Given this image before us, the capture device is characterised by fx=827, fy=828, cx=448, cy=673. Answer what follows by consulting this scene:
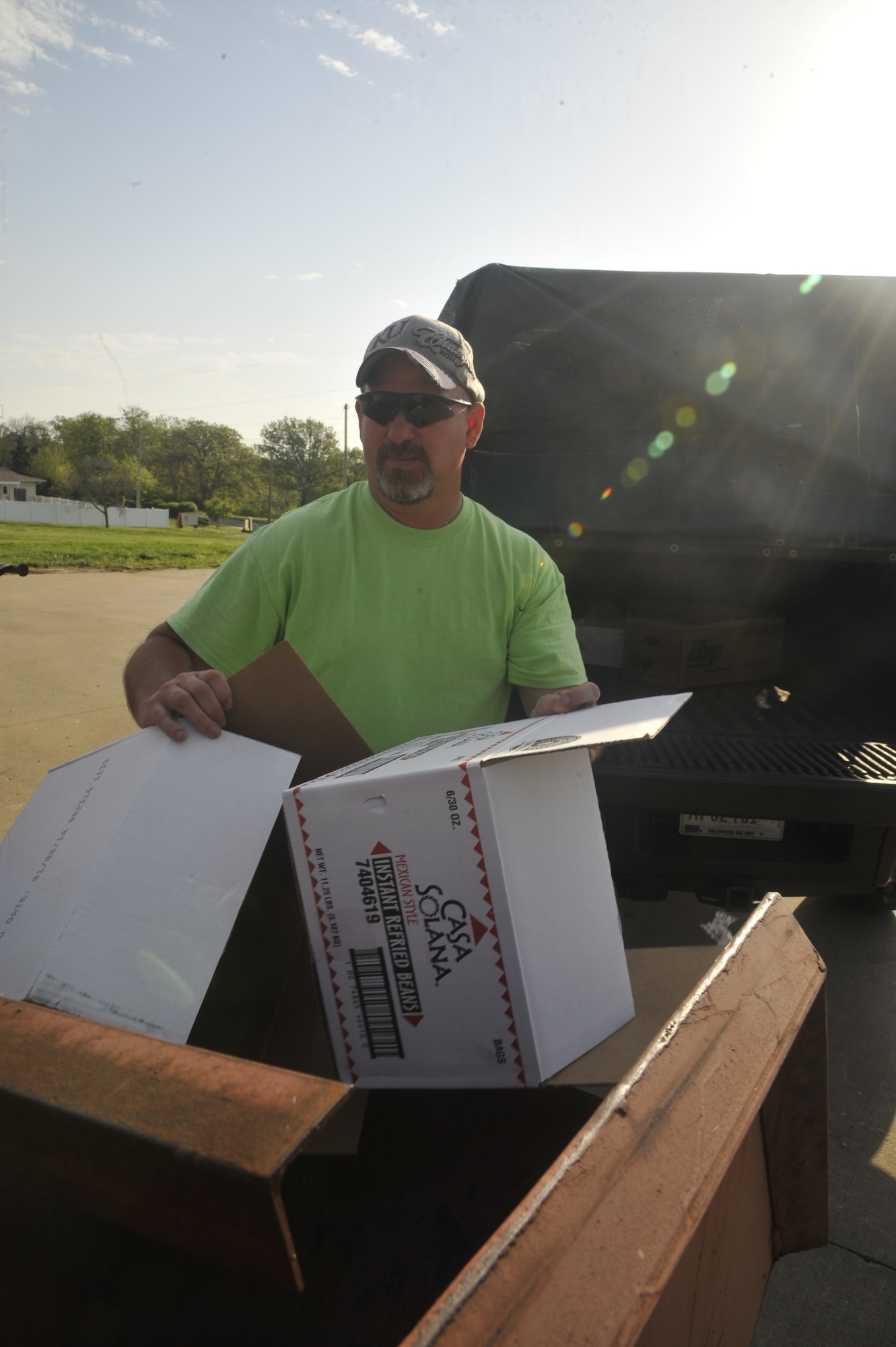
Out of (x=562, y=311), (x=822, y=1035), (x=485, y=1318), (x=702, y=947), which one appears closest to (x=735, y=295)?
(x=562, y=311)

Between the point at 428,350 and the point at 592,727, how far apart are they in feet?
4.38

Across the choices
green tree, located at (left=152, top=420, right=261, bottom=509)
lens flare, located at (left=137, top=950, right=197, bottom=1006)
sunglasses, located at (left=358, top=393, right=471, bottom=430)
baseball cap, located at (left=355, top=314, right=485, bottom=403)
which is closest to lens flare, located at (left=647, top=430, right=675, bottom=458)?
baseball cap, located at (left=355, top=314, right=485, bottom=403)

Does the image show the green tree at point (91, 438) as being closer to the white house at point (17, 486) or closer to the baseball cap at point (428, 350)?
the white house at point (17, 486)

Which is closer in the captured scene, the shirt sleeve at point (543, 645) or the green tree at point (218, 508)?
the shirt sleeve at point (543, 645)

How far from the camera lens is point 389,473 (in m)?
2.19

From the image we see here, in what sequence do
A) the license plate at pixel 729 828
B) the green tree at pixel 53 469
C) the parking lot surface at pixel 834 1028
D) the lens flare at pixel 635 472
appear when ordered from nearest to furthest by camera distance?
1. the parking lot surface at pixel 834 1028
2. the license plate at pixel 729 828
3. the lens flare at pixel 635 472
4. the green tree at pixel 53 469

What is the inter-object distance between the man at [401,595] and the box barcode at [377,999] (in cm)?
93

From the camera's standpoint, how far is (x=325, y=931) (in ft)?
3.92

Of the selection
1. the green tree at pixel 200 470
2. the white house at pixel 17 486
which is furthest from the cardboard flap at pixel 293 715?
the green tree at pixel 200 470

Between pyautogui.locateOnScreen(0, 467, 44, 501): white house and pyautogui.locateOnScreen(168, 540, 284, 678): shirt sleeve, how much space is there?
86856 mm

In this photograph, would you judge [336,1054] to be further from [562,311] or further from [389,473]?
[562,311]

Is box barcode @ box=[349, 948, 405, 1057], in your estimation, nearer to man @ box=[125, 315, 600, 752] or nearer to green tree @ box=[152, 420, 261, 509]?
man @ box=[125, 315, 600, 752]

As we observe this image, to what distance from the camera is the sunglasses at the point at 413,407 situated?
2.21 meters

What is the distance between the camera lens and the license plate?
2535 mm
